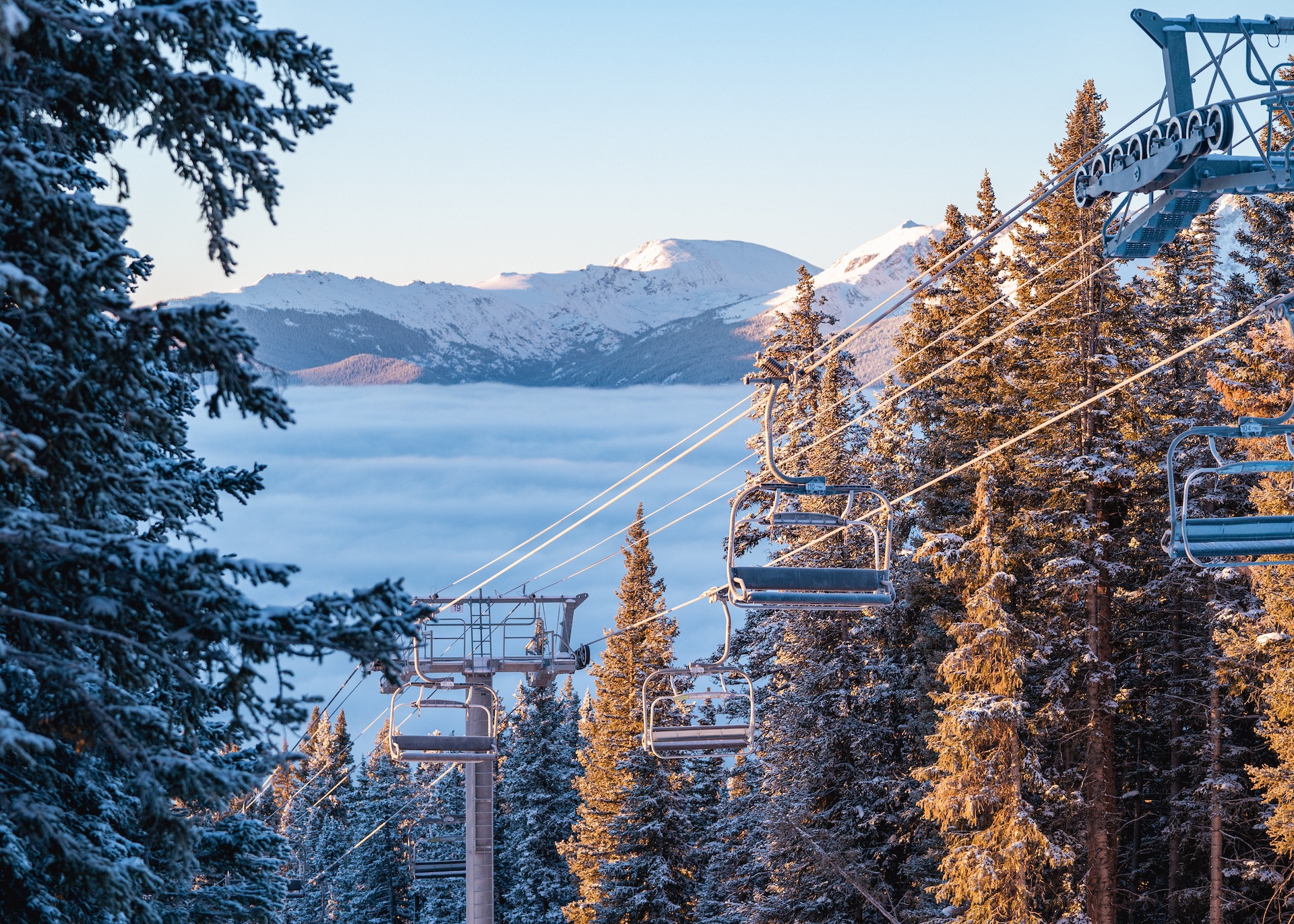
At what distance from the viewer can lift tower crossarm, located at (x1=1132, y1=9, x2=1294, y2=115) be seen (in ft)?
39.3

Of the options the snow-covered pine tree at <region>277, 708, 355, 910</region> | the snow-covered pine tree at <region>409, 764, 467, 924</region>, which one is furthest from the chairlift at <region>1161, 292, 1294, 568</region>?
the snow-covered pine tree at <region>277, 708, 355, 910</region>

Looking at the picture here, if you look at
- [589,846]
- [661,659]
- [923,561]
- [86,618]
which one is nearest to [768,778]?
[923,561]

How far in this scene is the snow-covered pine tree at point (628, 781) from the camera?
36.7 meters

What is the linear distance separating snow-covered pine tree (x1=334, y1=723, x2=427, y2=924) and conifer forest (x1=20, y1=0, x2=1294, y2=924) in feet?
26.5

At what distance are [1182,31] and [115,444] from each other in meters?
9.42

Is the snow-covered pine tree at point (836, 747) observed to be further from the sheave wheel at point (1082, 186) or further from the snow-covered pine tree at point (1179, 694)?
the sheave wheel at point (1082, 186)

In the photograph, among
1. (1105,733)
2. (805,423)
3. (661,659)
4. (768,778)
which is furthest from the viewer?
(661,659)

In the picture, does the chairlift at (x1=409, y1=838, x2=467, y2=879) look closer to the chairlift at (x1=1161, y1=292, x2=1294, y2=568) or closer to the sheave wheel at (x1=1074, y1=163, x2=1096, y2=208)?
the sheave wheel at (x1=1074, y1=163, x2=1096, y2=208)

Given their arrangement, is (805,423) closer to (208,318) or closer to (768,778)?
(768,778)

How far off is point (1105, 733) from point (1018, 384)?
7.35m

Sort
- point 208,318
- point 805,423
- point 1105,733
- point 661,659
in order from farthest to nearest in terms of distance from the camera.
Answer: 1. point 661,659
2. point 805,423
3. point 1105,733
4. point 208,318

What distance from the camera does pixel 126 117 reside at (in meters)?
8.44

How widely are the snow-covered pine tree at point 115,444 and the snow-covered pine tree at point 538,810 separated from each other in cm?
4188

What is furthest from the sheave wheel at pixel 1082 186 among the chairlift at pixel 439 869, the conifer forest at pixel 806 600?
the chairlift at pixel 439 869
